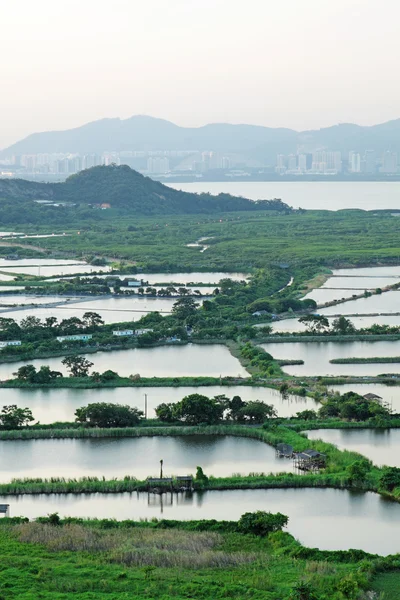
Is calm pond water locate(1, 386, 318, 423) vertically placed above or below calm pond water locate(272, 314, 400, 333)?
below

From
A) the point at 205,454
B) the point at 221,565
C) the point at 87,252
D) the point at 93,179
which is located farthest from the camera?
the point at 93,179

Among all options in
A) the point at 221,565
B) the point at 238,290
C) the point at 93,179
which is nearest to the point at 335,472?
the point at 221,565

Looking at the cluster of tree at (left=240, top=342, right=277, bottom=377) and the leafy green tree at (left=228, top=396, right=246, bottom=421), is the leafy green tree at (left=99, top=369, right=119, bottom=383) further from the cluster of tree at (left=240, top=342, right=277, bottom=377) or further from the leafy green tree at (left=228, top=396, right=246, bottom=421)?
the leafy green tree at (left=228, top=396, right=246, bottom=421)

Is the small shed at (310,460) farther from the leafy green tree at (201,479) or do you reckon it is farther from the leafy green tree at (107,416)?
the leafy green tree at (107,416)

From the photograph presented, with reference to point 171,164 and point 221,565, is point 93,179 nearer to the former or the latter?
point 221,565

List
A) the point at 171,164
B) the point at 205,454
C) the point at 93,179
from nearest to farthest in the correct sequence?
1. the point at 205,454
2. the point at 93,179
3. the point at 171,164

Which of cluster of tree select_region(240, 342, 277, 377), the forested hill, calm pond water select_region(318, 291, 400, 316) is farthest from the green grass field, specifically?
the forested hill
